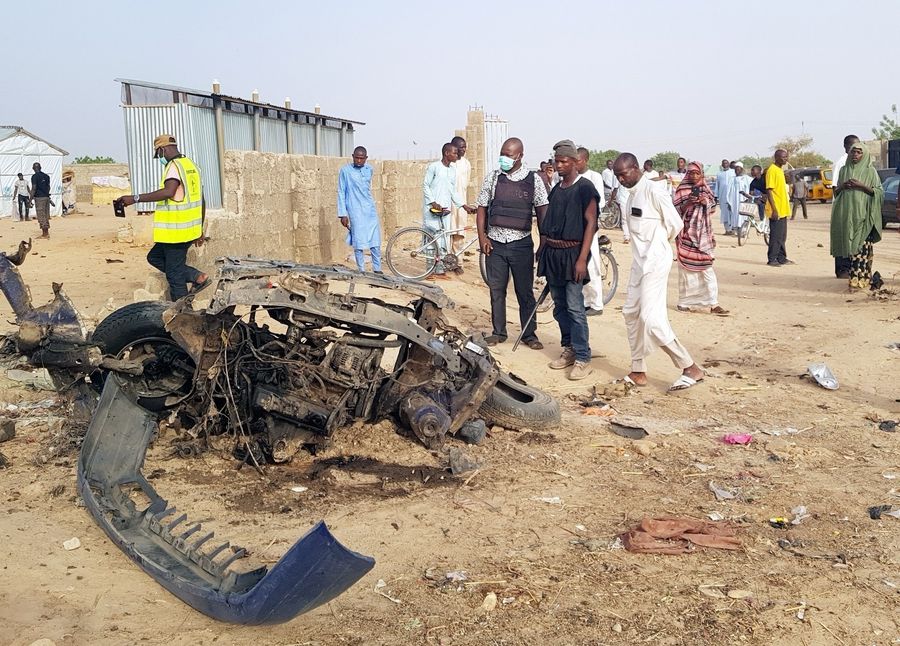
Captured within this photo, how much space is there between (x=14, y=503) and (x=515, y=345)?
4.80 meters

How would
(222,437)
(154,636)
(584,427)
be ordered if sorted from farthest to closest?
1. (584,427)
2. (222,437)
3. (154,636)

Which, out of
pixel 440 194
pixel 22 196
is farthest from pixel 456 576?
pixel 22 196

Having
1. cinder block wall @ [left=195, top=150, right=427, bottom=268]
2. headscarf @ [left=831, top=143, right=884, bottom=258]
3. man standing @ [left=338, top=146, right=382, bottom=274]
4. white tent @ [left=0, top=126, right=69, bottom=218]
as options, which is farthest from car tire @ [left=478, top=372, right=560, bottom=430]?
white tent @ [left=0, top=126, right=69, bottom=218]

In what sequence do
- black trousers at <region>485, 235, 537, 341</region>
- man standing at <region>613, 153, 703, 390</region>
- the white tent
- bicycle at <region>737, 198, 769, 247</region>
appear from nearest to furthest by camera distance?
man standing at <region>613, 153, 703, 390</region> → black trousers at <region>485, 235, 537, 341</region> → bicycle at <region>737, 198, 769, 247</region> → the white tent

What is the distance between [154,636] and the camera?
3.33m

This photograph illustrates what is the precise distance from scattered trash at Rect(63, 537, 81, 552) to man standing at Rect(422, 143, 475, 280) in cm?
891

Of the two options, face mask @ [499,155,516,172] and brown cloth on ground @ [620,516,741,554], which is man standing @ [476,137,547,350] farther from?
brown cloth on ground @ [620,516,741,554]

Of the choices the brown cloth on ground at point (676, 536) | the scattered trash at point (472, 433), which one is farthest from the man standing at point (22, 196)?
the brown cloth on ground at point (676, 536)

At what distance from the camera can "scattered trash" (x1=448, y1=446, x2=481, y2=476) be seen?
201 inches

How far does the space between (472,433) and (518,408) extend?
1.37 ft

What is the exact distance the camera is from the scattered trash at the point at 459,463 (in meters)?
5.11

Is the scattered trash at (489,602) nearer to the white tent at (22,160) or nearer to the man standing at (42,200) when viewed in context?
the man standing at (42,200)

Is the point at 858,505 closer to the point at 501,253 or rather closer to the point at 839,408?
the point at 839,408

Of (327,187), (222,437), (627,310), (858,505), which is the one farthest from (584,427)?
(327,187)
